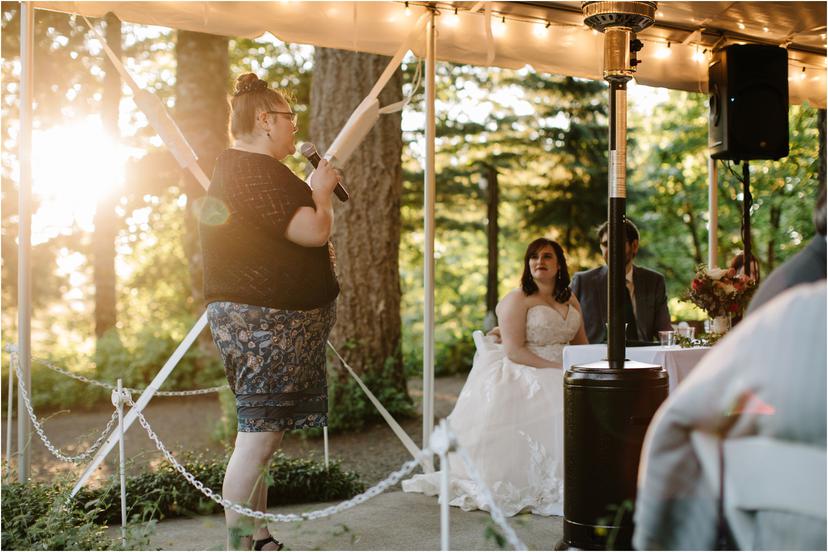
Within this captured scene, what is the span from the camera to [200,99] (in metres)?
9.98

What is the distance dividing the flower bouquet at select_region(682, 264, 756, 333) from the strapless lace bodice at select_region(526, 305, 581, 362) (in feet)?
2.57

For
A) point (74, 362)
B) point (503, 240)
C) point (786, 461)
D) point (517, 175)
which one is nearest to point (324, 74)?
point (74, 362)

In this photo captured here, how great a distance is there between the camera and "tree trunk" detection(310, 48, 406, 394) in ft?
26.9

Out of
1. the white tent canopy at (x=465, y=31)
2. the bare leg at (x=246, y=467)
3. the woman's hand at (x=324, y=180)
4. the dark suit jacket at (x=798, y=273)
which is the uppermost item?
the white tent canopy at (x=465, y=31)

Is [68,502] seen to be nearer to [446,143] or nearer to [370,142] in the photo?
[370,142]

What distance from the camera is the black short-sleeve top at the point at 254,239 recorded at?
132 inches

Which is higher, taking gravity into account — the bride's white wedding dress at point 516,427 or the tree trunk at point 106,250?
the tree trunk at point 106,250

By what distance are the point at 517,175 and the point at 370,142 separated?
8351 mm

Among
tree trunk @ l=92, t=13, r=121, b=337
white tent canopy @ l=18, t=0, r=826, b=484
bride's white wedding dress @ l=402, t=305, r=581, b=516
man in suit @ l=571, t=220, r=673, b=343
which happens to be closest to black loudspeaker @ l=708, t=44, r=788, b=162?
white tent canopy @ l=18, t=0, r=826, b=484

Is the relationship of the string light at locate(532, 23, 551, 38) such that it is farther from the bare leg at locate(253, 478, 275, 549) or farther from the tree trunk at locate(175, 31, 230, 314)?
the tree trunk at locate(175, 31, 230, 314)

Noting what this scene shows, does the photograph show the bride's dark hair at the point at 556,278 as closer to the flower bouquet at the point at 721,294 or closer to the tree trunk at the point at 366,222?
the flower bouquet at the point at 721,294

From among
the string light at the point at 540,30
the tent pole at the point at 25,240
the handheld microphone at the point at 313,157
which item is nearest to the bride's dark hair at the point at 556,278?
the string light at the point at 540,30

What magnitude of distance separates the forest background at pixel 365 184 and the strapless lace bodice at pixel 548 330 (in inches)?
119

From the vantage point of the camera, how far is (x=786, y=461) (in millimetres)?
1580
